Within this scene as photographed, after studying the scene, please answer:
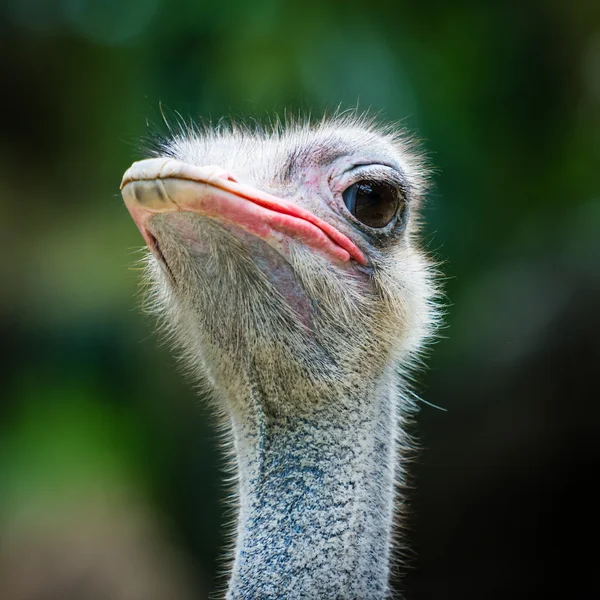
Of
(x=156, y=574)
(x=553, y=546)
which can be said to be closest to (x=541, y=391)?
(x=553, y=546)

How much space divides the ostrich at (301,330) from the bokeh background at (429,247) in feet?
7.58

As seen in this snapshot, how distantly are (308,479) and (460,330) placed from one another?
301 cm

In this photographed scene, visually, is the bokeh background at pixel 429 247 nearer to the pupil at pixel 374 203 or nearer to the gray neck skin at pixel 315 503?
the pupil at pixel 374 203

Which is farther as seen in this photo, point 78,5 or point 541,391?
point 78,5

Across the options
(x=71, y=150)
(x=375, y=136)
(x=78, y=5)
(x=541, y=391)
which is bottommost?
(x=375, y=136)

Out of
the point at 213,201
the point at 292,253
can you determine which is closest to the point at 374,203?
the point at 292,253

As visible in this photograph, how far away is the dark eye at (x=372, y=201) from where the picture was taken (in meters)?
1.93

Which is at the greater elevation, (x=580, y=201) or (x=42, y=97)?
(x=42, y=97)

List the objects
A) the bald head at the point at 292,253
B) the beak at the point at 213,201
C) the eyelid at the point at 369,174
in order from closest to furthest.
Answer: the beak at the point at 213,201 → the bald head at the point at 292,253 → the eyelid at the point at 369,174

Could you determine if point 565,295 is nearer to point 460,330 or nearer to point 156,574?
point 460,330

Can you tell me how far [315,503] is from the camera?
1821 mm

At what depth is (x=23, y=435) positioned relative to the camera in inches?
215

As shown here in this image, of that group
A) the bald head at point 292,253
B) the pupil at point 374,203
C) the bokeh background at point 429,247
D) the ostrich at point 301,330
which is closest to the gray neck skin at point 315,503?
the ostrich at point 301,330

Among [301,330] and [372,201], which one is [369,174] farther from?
[301,330]
